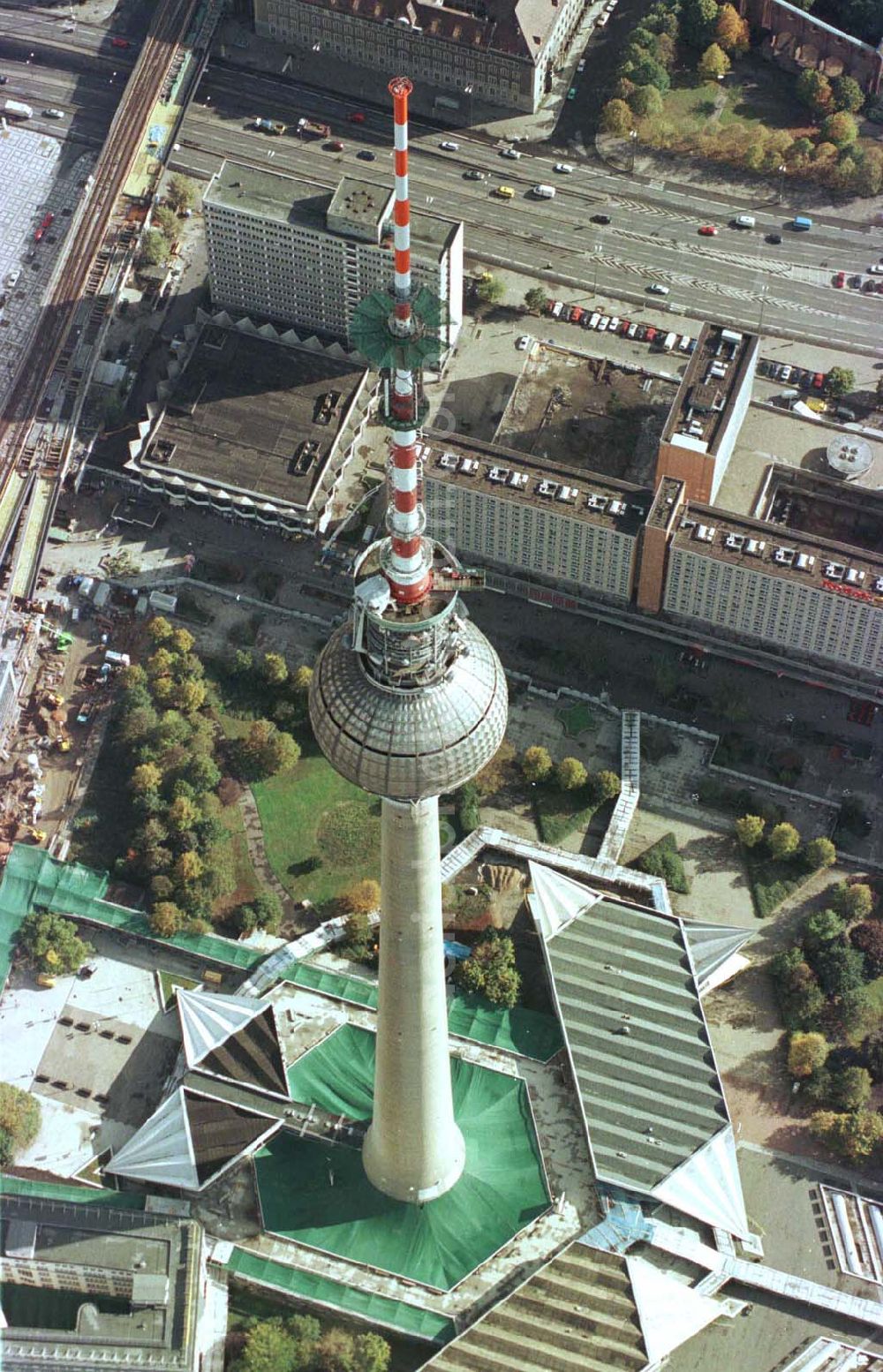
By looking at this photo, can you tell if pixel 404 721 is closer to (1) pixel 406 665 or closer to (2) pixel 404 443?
(1) pixel 406 665

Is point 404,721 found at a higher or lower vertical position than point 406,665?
lower

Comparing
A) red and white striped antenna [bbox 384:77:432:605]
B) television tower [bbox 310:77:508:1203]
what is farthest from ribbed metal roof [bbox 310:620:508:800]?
red and white striped antenna [bbox 384:77:432:605]

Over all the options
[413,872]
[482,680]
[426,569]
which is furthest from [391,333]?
[413,872]

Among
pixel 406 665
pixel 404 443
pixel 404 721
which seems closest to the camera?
pixel 404 443

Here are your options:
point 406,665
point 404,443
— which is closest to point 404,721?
point 406,665

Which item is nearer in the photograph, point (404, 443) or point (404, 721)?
point (404, 443)
